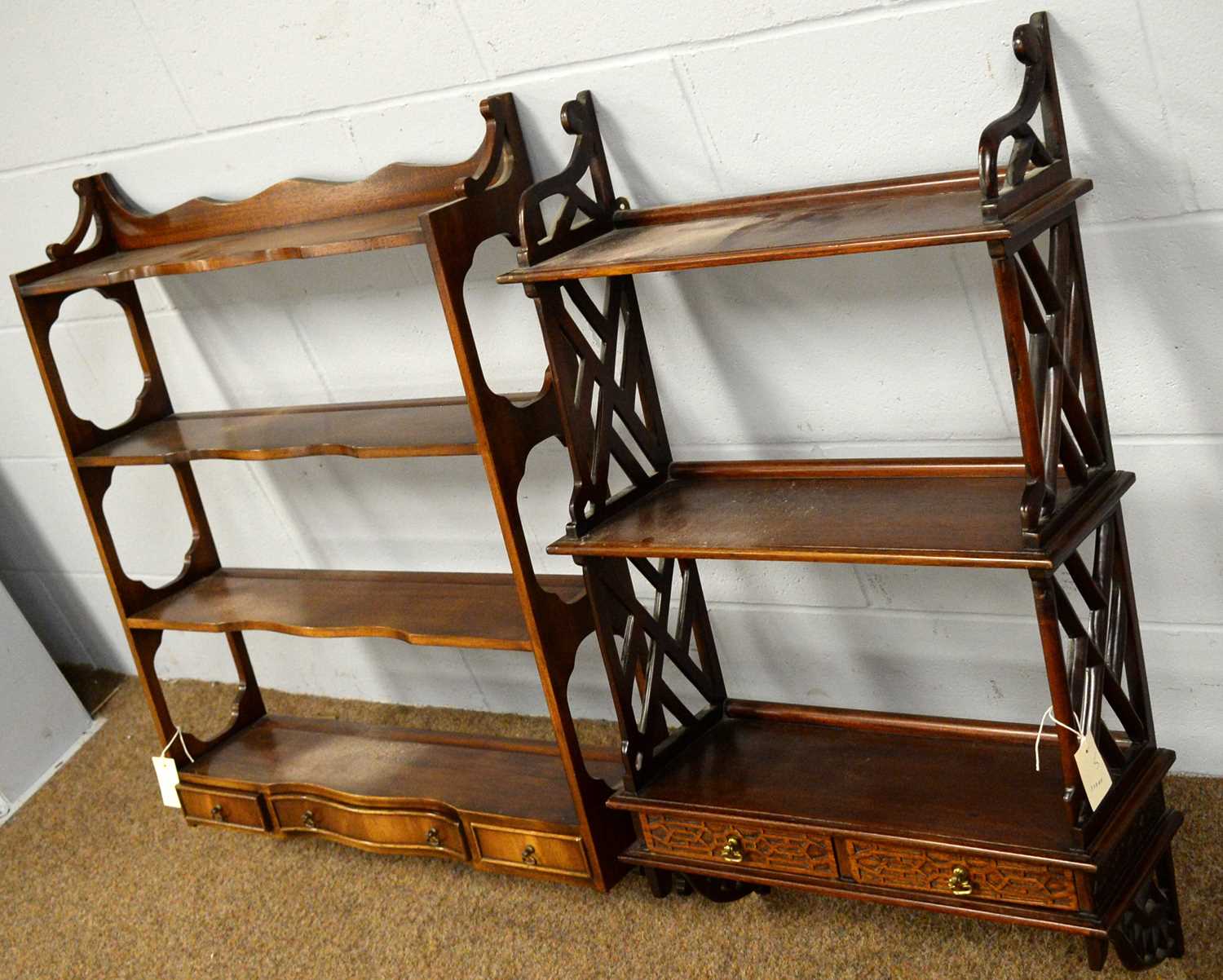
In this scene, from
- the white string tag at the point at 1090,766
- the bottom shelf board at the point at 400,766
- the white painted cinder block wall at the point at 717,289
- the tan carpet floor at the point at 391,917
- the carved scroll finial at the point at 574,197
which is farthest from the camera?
the bottom shelf board at the point at 400,766

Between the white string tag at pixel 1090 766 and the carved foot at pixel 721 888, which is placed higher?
the white string tag at pixel 1090 766

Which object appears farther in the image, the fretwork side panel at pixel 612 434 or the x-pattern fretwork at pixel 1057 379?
the fretwork side panel at pixel 612 434

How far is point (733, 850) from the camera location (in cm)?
221

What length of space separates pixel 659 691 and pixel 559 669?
0.59 feet

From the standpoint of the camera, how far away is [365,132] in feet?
8.18

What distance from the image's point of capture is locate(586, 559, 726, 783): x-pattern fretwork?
2281 mm

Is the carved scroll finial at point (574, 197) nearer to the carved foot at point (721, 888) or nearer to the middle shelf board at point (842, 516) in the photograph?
the middle shelf board at point (842, 516)

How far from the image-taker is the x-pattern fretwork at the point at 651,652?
2.28m

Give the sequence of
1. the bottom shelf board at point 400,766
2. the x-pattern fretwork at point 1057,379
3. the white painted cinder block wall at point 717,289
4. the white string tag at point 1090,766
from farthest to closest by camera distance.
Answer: the bottom shelf board at point 400,766 < the white painted cinder block wall at point 717,289 < the white string tag at point 1090,766 < the x-pattern fretwork at point 1057,379

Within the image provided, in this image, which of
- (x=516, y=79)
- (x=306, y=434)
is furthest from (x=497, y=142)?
(x=306, y=434)

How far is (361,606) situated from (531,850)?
58 centimetres

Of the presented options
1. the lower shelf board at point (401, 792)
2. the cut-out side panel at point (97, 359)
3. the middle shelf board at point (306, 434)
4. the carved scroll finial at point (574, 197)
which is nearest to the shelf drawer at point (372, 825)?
the lower shelf board at point (401, 792)

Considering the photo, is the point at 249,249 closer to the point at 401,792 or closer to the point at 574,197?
the point at 574,197

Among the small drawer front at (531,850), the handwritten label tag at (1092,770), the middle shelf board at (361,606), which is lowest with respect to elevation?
the small drawer front at (531,850)
